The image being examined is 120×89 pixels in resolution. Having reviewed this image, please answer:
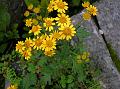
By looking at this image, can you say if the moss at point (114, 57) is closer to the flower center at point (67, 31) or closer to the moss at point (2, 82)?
the flower center at point (67, 31)

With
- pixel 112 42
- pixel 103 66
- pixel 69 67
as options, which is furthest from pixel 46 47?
pixel 112 42

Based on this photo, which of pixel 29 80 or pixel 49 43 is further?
pixel 29 80

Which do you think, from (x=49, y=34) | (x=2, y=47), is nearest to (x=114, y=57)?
(x=49, y=34)

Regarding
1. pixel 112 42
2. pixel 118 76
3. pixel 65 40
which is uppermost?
pixel 112 42

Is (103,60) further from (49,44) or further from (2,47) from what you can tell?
(2,47)

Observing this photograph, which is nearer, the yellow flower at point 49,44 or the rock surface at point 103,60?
the yellow flower at point 49,44

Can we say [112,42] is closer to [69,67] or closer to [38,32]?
[69,67]

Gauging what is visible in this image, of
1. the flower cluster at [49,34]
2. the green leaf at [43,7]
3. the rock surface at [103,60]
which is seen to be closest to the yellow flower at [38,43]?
the flower cluster at [49,34]

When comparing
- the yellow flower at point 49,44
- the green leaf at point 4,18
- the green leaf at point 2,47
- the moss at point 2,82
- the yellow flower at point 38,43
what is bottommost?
the yellow flower at point 49,44

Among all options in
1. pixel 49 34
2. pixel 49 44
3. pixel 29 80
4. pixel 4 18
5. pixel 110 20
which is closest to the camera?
pixel 49 44
